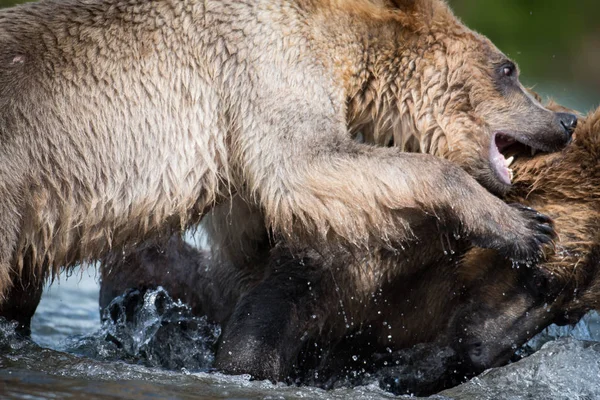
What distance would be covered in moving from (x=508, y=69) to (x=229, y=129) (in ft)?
5.54

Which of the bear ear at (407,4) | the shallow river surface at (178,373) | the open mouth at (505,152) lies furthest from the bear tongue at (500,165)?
the shallow river surface at (178,373)

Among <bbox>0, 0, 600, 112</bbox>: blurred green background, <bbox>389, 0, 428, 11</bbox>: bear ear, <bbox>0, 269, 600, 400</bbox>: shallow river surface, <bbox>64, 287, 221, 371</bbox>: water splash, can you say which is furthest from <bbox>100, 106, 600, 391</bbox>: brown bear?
<bbox>0, 0, 600, 112</bbox>: blurred green background

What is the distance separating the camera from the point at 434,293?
257 inches

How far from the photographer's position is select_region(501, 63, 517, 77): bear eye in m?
6.32

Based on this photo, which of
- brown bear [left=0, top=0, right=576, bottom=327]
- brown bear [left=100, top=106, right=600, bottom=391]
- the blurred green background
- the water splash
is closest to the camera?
brown bear [left=0, top=0, right=576, bottom=327]

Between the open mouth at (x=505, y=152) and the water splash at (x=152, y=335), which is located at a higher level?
the open mouth at (x=505, y=152)

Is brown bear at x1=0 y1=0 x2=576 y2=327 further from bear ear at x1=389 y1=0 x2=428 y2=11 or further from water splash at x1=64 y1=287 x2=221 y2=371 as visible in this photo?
water splash at x1=64 y1=287 x2=221 y2=371

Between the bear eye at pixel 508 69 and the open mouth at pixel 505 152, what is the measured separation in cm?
36

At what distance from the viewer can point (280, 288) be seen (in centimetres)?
630

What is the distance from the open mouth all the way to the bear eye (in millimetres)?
360

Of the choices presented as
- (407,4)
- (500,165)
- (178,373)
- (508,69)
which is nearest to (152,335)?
(178,373)

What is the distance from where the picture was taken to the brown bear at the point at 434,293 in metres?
6.13

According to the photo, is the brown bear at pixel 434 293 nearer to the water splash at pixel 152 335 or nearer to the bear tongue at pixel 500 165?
the bear tongue at pixel 500 165

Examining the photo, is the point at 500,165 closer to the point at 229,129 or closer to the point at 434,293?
the point at 434,293
